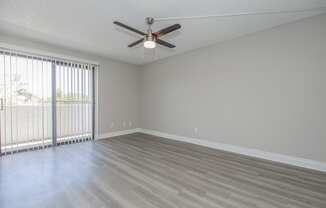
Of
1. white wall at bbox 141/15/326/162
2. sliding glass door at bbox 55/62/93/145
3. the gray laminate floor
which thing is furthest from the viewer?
sliding glass door at bbox 55/62/93/145

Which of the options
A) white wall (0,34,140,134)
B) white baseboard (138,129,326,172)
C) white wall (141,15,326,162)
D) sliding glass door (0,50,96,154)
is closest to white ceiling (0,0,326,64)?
white wall (141,15,326,162)

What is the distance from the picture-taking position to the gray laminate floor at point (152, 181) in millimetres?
1980

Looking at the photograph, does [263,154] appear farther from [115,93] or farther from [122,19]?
[115,93]

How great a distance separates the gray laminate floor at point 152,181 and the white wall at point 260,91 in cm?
54

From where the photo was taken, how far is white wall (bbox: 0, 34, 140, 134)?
5051mm

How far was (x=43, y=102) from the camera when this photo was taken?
4.02 m

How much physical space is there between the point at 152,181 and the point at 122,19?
279 centimetres

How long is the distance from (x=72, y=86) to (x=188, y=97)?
3.27 m

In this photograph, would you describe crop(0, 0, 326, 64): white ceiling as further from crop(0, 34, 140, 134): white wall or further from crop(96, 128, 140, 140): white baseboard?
crop(96, 128, 140, 140): white baseboard

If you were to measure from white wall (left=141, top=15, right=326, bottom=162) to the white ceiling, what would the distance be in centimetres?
35

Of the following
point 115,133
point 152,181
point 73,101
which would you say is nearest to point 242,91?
point 152,181

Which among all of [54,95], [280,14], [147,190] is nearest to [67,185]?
[147,190]

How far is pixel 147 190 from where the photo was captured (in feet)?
7.30

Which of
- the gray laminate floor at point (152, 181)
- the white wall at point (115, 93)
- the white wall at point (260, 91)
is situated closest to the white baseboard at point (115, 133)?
the white wall at point (115, 93)
